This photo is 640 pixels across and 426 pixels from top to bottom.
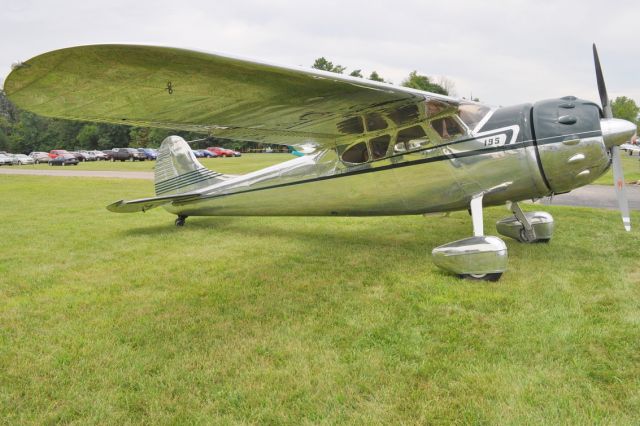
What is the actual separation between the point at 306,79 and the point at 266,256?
2928mm

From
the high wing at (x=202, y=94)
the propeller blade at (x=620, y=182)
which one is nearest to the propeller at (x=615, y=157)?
the propeller blade at (x=620, y=182)

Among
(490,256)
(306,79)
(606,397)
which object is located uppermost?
(306,79)

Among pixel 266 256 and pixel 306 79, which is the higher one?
pixel 306 79

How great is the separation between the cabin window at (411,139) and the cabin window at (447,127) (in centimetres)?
17

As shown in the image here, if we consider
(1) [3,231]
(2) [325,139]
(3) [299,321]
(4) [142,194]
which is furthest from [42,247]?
(4) [142,194]

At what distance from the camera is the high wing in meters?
2.76

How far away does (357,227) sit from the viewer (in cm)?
794

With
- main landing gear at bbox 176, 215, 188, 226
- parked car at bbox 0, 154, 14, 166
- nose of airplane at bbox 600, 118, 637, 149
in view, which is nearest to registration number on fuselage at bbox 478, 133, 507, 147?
nose of airplane at bbox 600, 118, 637, 149

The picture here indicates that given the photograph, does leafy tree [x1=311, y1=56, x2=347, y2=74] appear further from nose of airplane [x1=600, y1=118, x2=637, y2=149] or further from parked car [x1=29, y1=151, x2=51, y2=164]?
nose of airplane [x1=600, y1=118, x2=637, y2=149]

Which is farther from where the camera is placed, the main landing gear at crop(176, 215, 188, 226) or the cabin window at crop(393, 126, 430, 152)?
the main landing gear at crop(176, 215, 188, 226)

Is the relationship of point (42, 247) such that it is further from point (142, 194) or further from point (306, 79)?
point (142, 194)

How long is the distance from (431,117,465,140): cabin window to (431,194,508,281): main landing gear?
1281 millimetres

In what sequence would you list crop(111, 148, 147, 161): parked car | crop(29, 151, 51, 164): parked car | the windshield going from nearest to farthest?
the windshield, crop(111, 148, 147, 161): parked car, crop(29, 151, 51, 164): parked car

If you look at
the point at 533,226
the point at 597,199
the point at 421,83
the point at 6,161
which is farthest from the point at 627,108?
the point at 6,161
